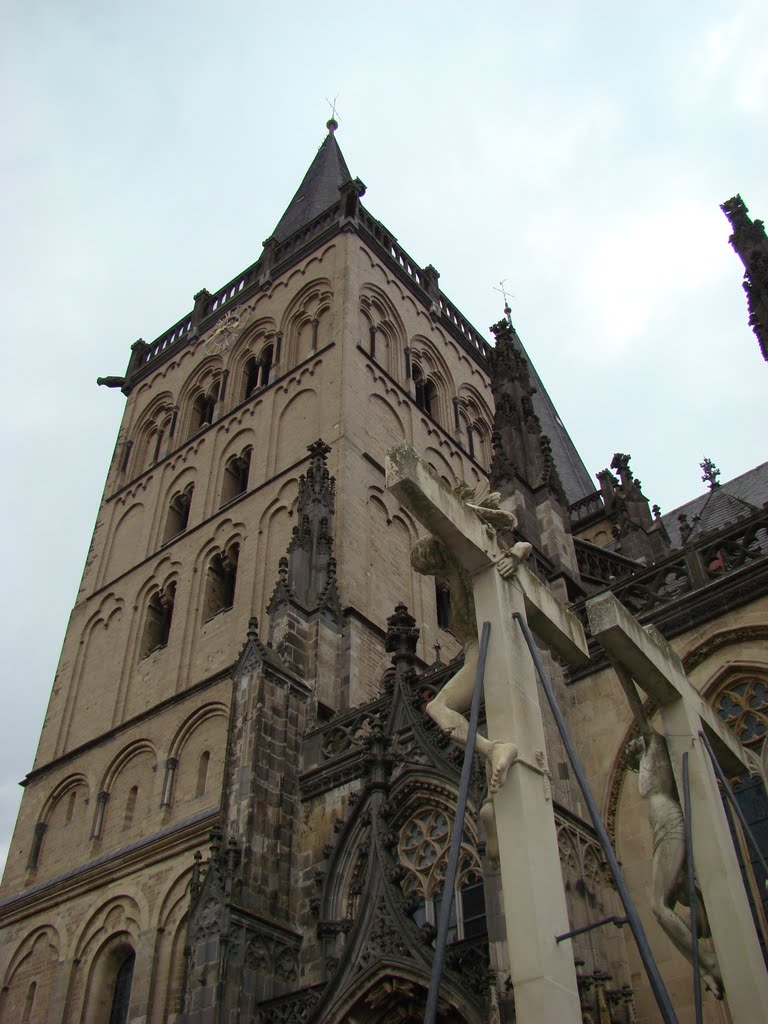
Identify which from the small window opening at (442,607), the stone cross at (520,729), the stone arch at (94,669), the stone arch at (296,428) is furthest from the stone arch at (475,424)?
the stone cross at (520,729)

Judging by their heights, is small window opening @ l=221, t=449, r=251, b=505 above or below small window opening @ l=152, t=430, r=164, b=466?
below

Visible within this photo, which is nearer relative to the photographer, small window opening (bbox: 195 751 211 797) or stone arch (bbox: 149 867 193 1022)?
stone arch (bbox: 149 867 193 1022)

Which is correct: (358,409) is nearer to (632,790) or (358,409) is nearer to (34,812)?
(34,812)

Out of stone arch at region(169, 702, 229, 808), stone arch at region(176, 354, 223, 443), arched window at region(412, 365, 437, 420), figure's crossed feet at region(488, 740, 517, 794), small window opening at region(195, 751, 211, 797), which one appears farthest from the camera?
stone arch at region(176, 354, 223, 443)

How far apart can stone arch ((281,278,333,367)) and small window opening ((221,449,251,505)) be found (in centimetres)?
272

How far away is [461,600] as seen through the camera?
18.5ft

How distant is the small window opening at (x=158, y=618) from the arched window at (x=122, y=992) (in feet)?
22.1

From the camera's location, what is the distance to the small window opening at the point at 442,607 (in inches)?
818

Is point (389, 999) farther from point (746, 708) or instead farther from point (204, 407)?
point (204, 407)

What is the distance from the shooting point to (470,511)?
5590 millimetres

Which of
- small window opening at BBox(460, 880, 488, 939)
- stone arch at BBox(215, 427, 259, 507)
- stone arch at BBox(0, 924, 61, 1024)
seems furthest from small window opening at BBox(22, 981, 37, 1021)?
stone arch at BBox(215, 427, 259, 507)

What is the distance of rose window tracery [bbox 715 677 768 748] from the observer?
984cm

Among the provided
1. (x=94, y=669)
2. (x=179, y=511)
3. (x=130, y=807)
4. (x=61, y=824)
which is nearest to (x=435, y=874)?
(x=130, y=807)

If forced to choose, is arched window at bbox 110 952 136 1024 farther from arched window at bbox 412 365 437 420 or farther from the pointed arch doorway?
arched window at bbox 412 365 437 420
